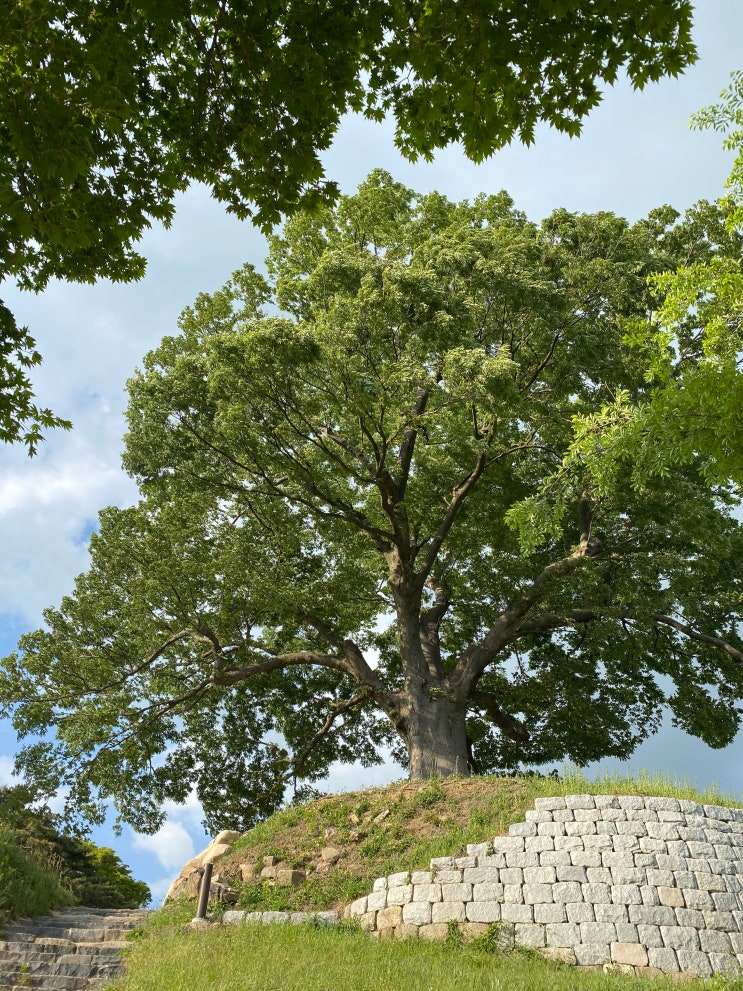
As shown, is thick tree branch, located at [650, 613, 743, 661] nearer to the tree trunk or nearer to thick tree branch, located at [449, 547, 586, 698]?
thick tree branch, located at [449, 547, 586, 698]

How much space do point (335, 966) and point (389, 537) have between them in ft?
24.5

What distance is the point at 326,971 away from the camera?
694 cm

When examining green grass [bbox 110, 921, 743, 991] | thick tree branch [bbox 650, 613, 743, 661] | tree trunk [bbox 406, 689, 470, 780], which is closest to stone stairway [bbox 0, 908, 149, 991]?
green grass [bbox 110, 921, 743, 991]

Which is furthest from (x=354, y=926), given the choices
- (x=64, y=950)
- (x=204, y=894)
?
(x=64, y=950)

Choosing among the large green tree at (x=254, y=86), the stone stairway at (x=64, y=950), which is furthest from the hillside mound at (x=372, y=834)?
the large green tree at (x=254, y=86)

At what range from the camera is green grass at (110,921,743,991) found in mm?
6574

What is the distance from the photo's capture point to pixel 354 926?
919 cm

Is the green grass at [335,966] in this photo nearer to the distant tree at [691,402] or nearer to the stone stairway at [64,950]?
the stone stairway at [64,950]

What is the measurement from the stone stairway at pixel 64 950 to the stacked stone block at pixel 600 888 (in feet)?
10.1

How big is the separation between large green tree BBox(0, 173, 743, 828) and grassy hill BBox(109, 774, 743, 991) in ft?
5.89

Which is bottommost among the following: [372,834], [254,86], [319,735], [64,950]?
[64,950]

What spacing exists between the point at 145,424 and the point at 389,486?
4.71 metres

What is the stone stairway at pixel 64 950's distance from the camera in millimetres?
8016

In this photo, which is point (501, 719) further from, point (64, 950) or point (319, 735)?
point (64, 950)
